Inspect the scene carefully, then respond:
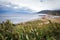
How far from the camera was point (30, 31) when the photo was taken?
170cm

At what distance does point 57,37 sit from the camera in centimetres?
175

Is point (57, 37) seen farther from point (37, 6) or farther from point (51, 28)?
point (37, 6)

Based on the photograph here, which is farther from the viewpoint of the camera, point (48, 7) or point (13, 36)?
point (48, 7)

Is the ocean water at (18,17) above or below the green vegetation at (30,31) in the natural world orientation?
above

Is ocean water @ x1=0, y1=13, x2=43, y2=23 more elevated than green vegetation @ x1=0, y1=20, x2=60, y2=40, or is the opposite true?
ocean water @ x1=0, y1=13, x2=43, y2=23

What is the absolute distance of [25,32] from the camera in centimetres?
169

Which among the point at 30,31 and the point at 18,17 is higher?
the point at 18,17

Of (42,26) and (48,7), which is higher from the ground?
(48,7)

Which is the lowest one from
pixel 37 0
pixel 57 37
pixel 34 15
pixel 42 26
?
pixel 57 37

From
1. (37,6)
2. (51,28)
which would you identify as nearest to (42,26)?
(51,28)

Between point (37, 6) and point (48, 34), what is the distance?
0.31 meters

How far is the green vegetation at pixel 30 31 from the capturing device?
166 centimetres

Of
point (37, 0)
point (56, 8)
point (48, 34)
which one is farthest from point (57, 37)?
point (37, 0)

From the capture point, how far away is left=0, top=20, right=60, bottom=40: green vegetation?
166 centimetres
